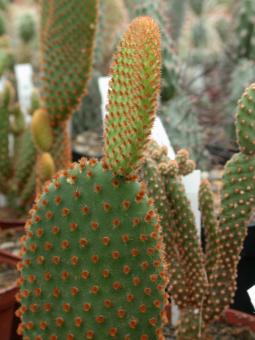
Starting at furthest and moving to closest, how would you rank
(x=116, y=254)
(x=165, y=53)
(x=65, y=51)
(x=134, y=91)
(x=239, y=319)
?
(x=165, y=53) → (x=65, y=51) → (x=239, y=319) → (x=116, y=254) → (x=134, y=91)

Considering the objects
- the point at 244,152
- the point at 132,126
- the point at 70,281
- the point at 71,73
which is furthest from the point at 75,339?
the point at 71,73

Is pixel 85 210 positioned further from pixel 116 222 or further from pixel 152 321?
pixel 152 321

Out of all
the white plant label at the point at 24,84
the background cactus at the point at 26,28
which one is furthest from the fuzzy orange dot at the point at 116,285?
the background cactus at the point at 26,28

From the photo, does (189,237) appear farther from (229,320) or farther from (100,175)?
(100,175)

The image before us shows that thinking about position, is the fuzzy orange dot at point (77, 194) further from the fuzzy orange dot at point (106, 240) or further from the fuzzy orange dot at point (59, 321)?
the fuzzy orange dot at point (59, 321)

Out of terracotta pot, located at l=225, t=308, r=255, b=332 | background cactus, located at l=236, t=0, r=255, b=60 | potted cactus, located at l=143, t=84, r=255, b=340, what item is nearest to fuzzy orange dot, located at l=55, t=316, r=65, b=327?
potted cactus, located at l=143, t=84, r=255, b=340

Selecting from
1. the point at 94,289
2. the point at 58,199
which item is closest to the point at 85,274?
the point at 94,289
